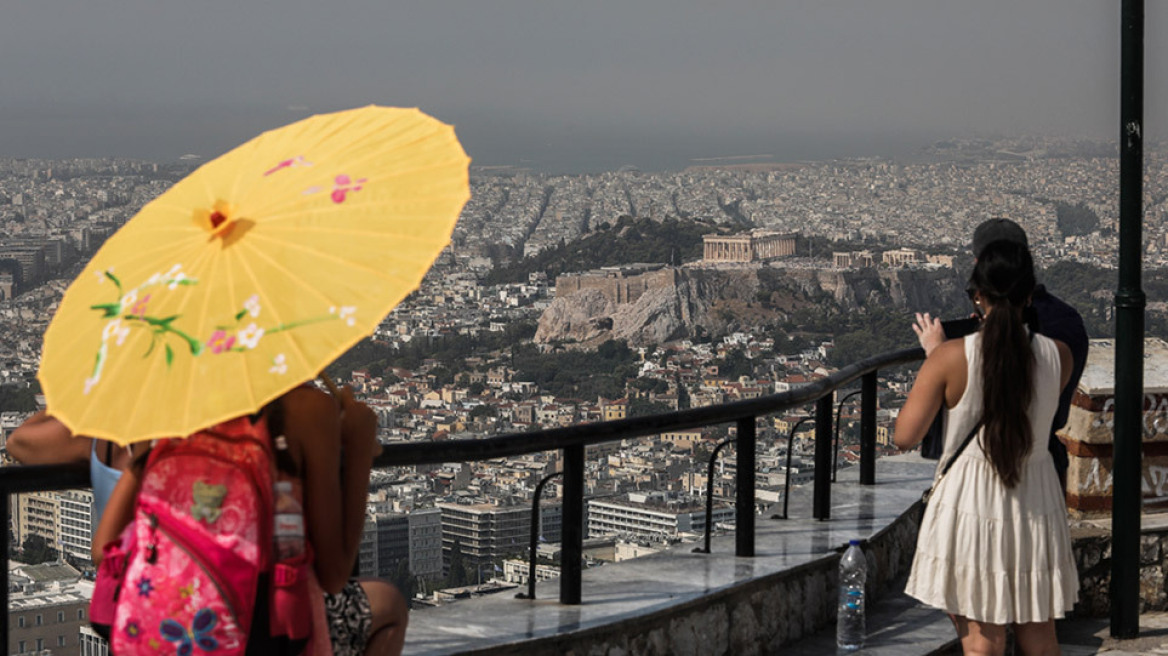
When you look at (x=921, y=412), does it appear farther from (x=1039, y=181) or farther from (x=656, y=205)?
(x=656, y=205)

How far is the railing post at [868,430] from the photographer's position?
21.8 feet

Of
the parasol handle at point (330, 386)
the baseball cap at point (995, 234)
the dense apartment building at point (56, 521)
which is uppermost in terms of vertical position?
the baseball cap at point (995, 234)

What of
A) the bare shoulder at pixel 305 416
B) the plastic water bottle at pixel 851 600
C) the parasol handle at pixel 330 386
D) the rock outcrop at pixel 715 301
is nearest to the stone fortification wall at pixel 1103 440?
the plastic water bottle at pixel 851 600

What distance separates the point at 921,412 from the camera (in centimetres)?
399

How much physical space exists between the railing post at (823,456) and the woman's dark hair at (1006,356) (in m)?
1.94

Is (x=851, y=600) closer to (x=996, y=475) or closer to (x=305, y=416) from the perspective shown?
(x=996, y=475)

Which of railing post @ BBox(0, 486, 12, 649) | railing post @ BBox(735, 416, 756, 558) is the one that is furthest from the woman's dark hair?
railing post @ BBox(0, 486, 12, 649)

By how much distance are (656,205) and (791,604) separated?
220 ft

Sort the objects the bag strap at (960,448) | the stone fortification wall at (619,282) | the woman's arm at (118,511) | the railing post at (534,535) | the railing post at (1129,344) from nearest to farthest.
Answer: the woman's arm at (118,511) < the bag strap at (960,448) < the railing post at (534,535) < the railing post at (1129,344) < the stone fortification wall at (619,282)

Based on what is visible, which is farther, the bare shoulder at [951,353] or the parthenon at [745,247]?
the parthenon at [745,247]

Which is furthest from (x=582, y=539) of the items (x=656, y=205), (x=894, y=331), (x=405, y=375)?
(x=656, y=205)

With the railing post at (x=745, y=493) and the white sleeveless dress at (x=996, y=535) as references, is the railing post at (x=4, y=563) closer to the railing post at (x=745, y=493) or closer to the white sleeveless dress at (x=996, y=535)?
the white sleeveless dress at (x=996, y=535)

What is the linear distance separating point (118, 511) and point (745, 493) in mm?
3132

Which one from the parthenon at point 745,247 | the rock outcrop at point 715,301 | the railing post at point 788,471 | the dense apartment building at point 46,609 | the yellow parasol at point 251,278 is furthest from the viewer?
the parthenon at point 745,247
